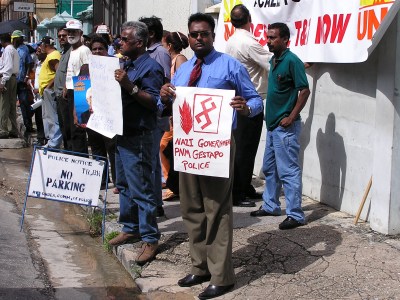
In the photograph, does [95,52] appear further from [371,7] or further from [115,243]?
[371,7]

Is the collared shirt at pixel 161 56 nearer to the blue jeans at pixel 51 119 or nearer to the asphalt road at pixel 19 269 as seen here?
the asphalt road at pixel 19 269

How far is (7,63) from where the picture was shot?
1436 centimetres

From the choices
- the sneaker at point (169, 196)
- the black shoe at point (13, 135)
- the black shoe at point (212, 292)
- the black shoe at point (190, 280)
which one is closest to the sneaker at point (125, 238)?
the black shoe at point (190, 280)

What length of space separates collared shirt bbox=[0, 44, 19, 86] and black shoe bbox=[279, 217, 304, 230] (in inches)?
339

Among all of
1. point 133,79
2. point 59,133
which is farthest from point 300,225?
point 59,133

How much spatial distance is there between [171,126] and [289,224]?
153 centimetres

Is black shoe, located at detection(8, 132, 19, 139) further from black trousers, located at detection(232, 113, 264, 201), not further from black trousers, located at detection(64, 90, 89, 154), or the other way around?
black trousers, located at detection(232, 113, 264, 201)

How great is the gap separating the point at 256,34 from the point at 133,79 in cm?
340

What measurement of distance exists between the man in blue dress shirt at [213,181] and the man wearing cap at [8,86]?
9315 millimetres

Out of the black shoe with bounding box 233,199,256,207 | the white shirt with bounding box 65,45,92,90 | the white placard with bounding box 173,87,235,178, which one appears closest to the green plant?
the black shoe with bounding box 233,199,256,207

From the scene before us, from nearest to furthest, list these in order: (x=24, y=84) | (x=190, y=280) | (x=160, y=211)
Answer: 1. (x=190, y=280)
2. (x=160, y=211)
3. (x=24, y=84)

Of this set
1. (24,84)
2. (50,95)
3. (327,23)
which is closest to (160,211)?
(327,23)

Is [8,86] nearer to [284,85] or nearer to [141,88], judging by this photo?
[284,85]

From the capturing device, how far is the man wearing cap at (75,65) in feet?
31.7
